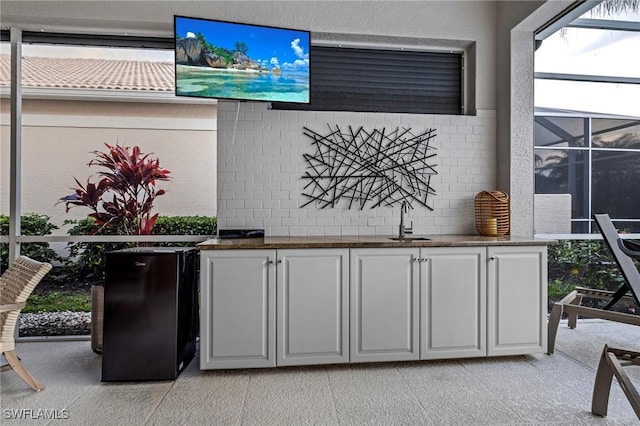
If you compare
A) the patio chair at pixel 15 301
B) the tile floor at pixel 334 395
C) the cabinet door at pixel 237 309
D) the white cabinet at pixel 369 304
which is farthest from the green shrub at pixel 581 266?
the patio chair at pixel 15 301

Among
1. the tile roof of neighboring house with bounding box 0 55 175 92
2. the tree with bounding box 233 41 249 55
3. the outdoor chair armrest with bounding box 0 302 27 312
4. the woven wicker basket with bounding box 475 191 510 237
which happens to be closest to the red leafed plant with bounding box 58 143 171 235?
the tile roof of neighboring house with bounding box 0 55 175 92

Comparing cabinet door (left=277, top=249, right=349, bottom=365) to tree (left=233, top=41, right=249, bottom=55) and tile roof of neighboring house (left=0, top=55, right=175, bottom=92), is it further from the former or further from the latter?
tile roof of neighboring house (left=0, top=55, right=175, bottom=92)

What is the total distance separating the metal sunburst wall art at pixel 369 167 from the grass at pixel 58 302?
225 centimetres

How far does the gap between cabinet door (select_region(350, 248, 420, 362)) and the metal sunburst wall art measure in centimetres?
83

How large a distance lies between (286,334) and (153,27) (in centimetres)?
291

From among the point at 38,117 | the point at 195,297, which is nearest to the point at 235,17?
Result: the point at 38,117

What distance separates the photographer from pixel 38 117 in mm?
3490

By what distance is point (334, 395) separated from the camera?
2.43m

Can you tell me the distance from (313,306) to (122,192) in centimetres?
200

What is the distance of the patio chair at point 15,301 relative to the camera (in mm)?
2412

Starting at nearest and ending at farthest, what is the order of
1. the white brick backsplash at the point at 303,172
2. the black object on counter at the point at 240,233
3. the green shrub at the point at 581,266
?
the black object on counter at the point at 240,233 < the white brick backsplash at the point at 303,172 < the green shrub at the point at 581,266

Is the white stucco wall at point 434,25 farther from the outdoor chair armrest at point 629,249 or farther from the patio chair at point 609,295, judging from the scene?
the outdoor chair armrest at point 629,249

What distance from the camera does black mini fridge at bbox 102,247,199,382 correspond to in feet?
8.43

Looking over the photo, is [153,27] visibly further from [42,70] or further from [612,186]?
[612,186]
